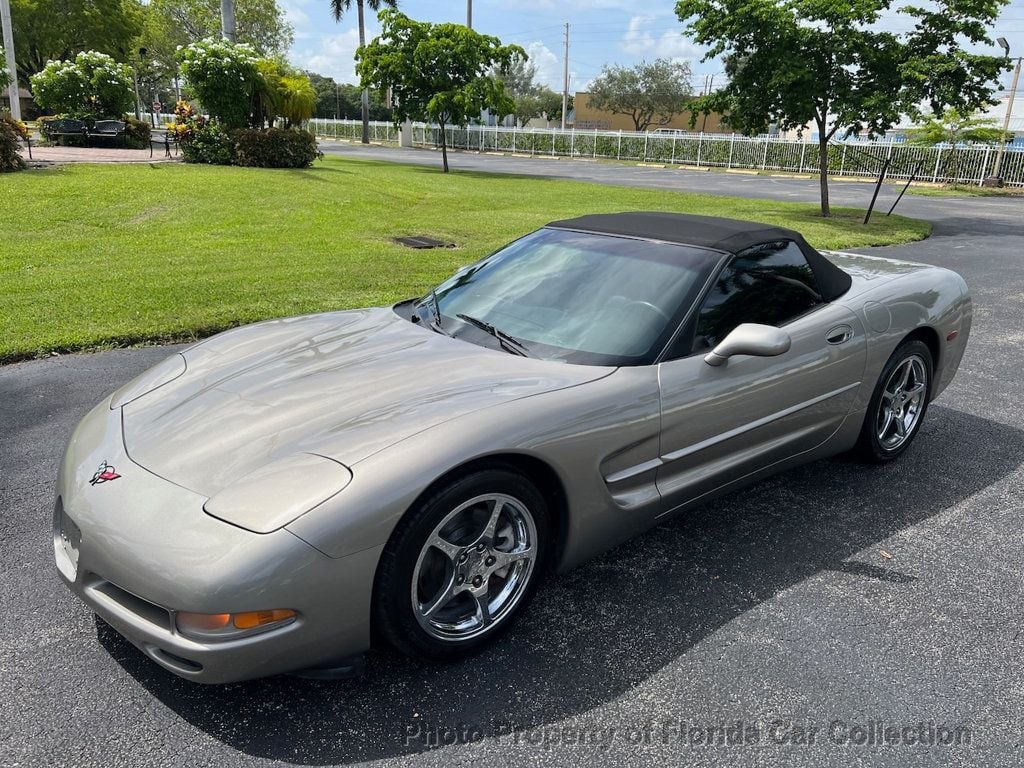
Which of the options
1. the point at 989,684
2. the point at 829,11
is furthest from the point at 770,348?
the point at 829,11

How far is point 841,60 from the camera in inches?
603

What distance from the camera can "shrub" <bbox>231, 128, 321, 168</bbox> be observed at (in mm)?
18328

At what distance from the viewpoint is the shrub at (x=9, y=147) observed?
1421 cm

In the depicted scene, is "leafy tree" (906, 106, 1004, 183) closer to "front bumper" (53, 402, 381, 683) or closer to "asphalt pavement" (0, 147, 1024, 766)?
"asphalt pavement" (0, 147, 1024, 766)

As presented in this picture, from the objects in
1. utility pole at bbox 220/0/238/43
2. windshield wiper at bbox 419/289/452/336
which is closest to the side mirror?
windshield wiper at bbox 419/289/452/336

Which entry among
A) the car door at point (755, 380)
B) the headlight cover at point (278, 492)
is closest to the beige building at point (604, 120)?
the car door at point (755, 380)

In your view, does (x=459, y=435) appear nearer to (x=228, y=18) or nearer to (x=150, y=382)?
(x=150, y=382)

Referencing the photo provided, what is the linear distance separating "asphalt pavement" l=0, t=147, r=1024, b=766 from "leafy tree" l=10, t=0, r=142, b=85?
5585 centimetres

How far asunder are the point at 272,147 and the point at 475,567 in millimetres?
18244

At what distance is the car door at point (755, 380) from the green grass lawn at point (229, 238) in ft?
14.7

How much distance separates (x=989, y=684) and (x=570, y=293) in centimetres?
207

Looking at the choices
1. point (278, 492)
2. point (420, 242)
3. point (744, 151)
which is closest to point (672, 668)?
point (278, 492)

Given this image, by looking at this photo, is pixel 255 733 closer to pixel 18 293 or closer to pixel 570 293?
pixel 570 293

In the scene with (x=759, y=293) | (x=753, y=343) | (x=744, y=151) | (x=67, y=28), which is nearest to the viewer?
(x=753, y=343)
